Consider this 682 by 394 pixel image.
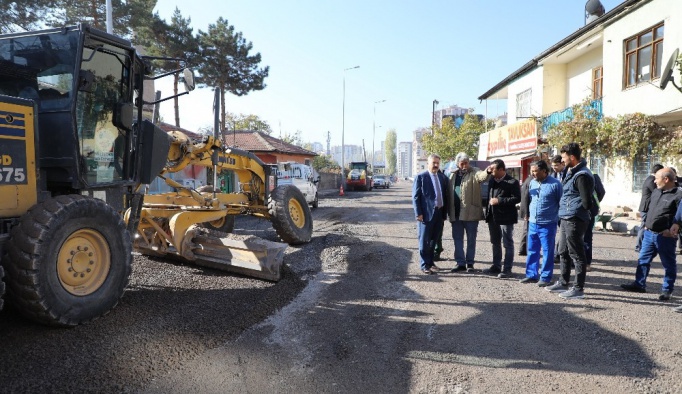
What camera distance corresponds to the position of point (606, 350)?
12.5 ft

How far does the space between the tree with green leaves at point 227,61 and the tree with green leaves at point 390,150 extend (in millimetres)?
117119

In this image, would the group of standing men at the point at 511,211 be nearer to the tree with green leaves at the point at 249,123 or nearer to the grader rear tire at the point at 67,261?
the grader rear tire at the point at 67,261

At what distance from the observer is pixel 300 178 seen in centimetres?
1831

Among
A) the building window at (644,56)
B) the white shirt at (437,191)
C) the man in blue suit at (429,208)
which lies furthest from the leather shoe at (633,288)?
the building window at (644,56)

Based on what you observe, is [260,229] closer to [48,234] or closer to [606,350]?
[48,234]

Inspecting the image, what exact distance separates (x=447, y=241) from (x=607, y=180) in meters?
9.61

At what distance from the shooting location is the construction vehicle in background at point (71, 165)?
3.63 metres

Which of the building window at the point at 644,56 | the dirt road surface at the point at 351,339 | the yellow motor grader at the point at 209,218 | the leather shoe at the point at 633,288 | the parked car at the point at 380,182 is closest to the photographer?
the dirt road surface at the point at 351,339

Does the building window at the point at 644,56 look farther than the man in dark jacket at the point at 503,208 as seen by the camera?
Yes

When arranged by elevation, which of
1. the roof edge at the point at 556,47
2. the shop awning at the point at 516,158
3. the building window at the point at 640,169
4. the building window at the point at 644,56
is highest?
the roof edge at the point at 556,47

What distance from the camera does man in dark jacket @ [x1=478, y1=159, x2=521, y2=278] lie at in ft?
21.0

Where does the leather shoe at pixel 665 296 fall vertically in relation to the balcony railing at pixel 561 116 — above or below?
below

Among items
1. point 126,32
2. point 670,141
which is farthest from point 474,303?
point 126,32

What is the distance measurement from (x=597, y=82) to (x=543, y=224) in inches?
591
